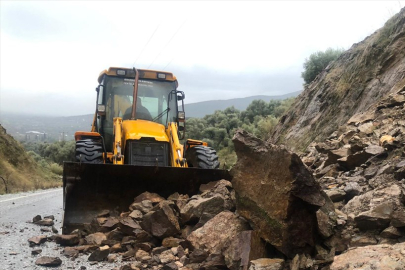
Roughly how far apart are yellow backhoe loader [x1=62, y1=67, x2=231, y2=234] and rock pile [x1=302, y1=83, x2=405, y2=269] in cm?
202

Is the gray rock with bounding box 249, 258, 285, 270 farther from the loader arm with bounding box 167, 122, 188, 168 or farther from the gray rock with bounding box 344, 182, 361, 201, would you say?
the loader arm with bounding box 167, 122, 188, 168

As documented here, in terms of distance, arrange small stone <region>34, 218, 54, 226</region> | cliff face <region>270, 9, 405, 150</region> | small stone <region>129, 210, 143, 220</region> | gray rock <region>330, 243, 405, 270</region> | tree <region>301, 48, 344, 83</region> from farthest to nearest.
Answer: tree <region>301, 48, 344, 83</region> < cliff face <region>270, 9, 405, 150</region> < small stone <region>34, 218, 54, 226</region> < small stone <region>129, 210, 143, 220</region> < gray rock <region>330, 243, 405, 270</region>

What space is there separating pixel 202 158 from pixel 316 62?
15.1 metres

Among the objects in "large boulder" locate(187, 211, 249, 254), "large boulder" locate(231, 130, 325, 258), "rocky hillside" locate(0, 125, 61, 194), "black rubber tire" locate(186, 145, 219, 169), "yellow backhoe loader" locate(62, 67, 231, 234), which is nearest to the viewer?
"large boulder" locate(231, 130, 325, 258)

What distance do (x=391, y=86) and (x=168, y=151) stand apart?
580cm

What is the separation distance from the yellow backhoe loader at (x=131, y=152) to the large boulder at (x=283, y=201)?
8.10ft

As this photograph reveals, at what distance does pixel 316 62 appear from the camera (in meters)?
21.1

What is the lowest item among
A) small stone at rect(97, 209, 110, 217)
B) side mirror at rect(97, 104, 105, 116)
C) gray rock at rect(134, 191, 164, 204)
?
small stone at rect(97, 209, 110, 217)

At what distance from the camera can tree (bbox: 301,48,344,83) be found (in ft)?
68.2

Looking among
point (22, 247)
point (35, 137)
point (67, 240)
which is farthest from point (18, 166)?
point (35, 137)

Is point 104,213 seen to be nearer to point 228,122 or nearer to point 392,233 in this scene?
point 392,233

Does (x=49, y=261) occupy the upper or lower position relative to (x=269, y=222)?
lower

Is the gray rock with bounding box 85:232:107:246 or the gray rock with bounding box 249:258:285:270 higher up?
the gray rock with bounding box 249:258:285:270

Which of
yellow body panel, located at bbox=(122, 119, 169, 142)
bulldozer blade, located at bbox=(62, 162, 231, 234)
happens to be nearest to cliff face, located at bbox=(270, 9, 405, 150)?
yellow body panel, located at bbox=(122, 119, 169, 142)
